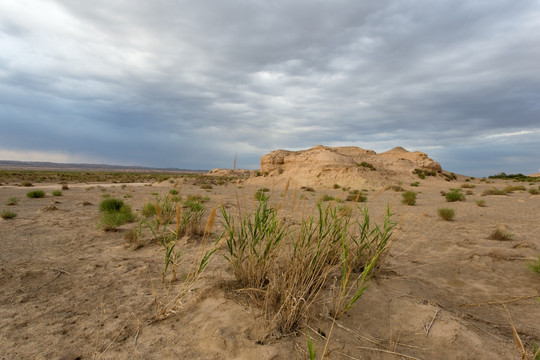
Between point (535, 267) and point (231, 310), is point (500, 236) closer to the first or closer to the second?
point (535, 267)

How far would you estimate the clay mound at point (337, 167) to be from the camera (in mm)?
20047

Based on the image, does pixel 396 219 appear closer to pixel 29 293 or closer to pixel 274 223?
pixel 274 223

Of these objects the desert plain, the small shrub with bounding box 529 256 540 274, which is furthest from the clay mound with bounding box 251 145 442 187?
the small shrub with bounding box 529 256 540 274

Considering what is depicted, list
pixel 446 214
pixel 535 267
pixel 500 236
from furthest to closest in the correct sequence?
pixel 446 214, pixel 500 236, pixel 535 267

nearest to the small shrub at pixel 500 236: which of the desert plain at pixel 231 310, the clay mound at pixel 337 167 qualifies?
the desert plain at pixel 231 310

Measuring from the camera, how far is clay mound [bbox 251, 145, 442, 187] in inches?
789

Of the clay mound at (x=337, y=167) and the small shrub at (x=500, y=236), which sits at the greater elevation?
the clay mound at (x=337, y=167)

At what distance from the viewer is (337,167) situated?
816 inches

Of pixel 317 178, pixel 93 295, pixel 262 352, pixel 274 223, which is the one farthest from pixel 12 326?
pixel 317 178

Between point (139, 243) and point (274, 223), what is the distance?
2.60 m

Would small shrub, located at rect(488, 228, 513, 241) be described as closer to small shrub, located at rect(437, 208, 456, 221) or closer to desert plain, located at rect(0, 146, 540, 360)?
desert plain, located at rect(0, 146, 540, 360)

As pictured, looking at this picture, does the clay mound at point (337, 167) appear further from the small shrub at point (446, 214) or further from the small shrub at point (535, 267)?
the small shrub at point (535, 267)

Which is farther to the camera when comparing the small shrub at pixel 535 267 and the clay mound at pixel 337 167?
the clay mound at pixel 337 167

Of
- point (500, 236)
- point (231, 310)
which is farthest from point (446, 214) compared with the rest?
point (231, 310)
